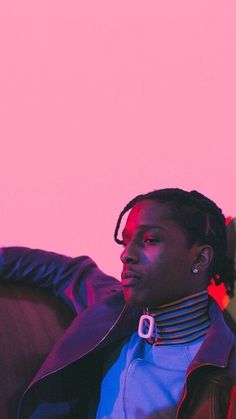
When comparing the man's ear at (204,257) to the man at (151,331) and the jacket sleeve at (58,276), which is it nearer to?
the man at (151,331)

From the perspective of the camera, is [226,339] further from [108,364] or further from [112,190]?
[112,190]

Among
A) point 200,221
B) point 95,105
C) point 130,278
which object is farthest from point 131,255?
point 95,105

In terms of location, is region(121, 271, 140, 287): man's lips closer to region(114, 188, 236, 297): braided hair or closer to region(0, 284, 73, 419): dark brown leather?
region(114, 188, 236, 297): braided hair

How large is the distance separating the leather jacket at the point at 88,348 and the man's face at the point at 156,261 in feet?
0.25

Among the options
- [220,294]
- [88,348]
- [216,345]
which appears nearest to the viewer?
[216,345]

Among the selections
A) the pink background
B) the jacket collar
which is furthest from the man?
the pink background

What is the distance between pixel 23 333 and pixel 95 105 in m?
0.58

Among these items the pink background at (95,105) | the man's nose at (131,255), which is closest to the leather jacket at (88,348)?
the man's nose at (131,255)

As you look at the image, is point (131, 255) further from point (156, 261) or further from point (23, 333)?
point (23, 333)

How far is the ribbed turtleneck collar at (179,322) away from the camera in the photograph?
1.10 metres

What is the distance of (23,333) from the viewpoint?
1.19 m

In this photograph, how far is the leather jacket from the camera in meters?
0.98

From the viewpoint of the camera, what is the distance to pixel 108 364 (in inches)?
46.6

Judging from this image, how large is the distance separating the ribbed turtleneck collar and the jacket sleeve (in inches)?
6.7
